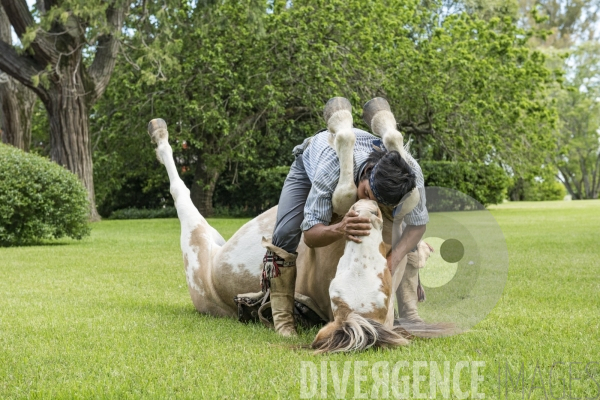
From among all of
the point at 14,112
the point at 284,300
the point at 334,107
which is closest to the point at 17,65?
the point at 14,112

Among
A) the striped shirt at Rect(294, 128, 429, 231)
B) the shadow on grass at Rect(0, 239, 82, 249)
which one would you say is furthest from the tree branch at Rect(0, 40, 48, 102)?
the striped shirt at Rect(294, 128, 429, 231)

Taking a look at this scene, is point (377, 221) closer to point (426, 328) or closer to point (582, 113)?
point (426, 328)

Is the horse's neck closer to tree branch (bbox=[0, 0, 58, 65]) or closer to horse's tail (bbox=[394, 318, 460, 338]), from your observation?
horse's tail (bbox=[394, 318, 460, 338])

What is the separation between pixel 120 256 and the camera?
36.3ft

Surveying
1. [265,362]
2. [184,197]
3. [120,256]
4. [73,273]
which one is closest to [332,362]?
[265,362]

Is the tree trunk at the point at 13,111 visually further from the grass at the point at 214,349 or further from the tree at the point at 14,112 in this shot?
the grass at the point at 214,349

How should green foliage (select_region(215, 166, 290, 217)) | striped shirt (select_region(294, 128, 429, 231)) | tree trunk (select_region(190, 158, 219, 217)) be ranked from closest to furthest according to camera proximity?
1. striped shirt (select_region(294, 128, 429, 231))
2. tree trunk (select_region(190, 158, 219, 217))
3. green foliage (select_region(215, 166, 290, 217))

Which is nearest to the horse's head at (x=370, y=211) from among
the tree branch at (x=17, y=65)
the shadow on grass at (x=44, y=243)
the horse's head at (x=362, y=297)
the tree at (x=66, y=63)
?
the horse's head at (x=362, y=297)

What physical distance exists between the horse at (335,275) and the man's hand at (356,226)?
0.03 m

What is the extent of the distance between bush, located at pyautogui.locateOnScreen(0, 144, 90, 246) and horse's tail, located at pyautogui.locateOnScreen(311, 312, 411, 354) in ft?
35.1

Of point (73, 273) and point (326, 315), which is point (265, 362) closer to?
point (326, 315)

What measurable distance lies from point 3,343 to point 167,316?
4.21ft

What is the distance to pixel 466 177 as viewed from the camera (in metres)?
25.2

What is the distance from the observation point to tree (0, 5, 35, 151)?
2139cm
